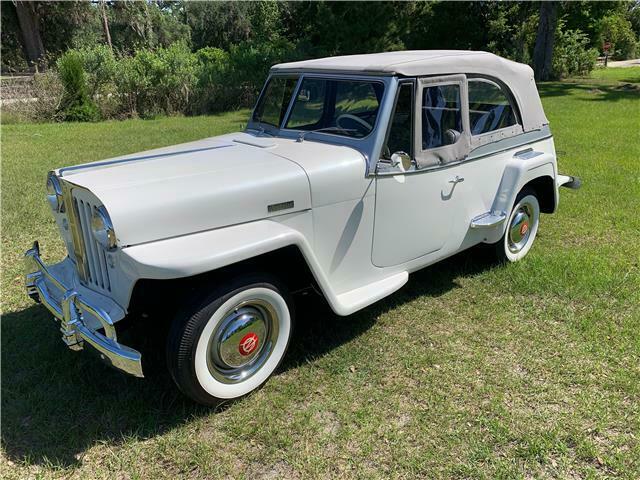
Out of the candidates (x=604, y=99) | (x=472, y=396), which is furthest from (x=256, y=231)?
(x=604, y=99)

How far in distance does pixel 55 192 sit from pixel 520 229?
387cm

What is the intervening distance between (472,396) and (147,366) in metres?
2.07

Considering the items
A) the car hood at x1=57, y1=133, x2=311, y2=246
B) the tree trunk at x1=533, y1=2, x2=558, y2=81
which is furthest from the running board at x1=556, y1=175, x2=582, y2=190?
the tree trunk at x1=533, y1=2, x2=558, y2=81

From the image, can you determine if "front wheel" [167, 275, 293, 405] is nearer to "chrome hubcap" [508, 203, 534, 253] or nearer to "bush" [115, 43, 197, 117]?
"chrome hubcap" [508, 203, 534, 253]

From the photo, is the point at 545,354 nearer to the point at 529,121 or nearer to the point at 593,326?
the point at 593,326

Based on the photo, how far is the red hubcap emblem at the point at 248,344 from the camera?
2.85 metres

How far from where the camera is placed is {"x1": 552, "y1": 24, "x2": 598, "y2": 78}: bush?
79.2 feet

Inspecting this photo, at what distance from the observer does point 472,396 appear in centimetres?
301

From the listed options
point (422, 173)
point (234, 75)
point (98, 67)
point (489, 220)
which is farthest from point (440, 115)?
point (234, 75)

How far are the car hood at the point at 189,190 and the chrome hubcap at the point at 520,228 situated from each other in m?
2.46

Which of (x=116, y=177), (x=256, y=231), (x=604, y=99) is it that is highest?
(x=116, y=177)

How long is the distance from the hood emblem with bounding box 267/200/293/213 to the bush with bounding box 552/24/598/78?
990 inches

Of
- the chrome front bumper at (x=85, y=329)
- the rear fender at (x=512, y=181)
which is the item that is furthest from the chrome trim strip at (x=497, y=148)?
the chrome front bumper at (x=85, y=329)

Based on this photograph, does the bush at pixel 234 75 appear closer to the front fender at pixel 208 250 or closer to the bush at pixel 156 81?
the bush at pixel 156 81
